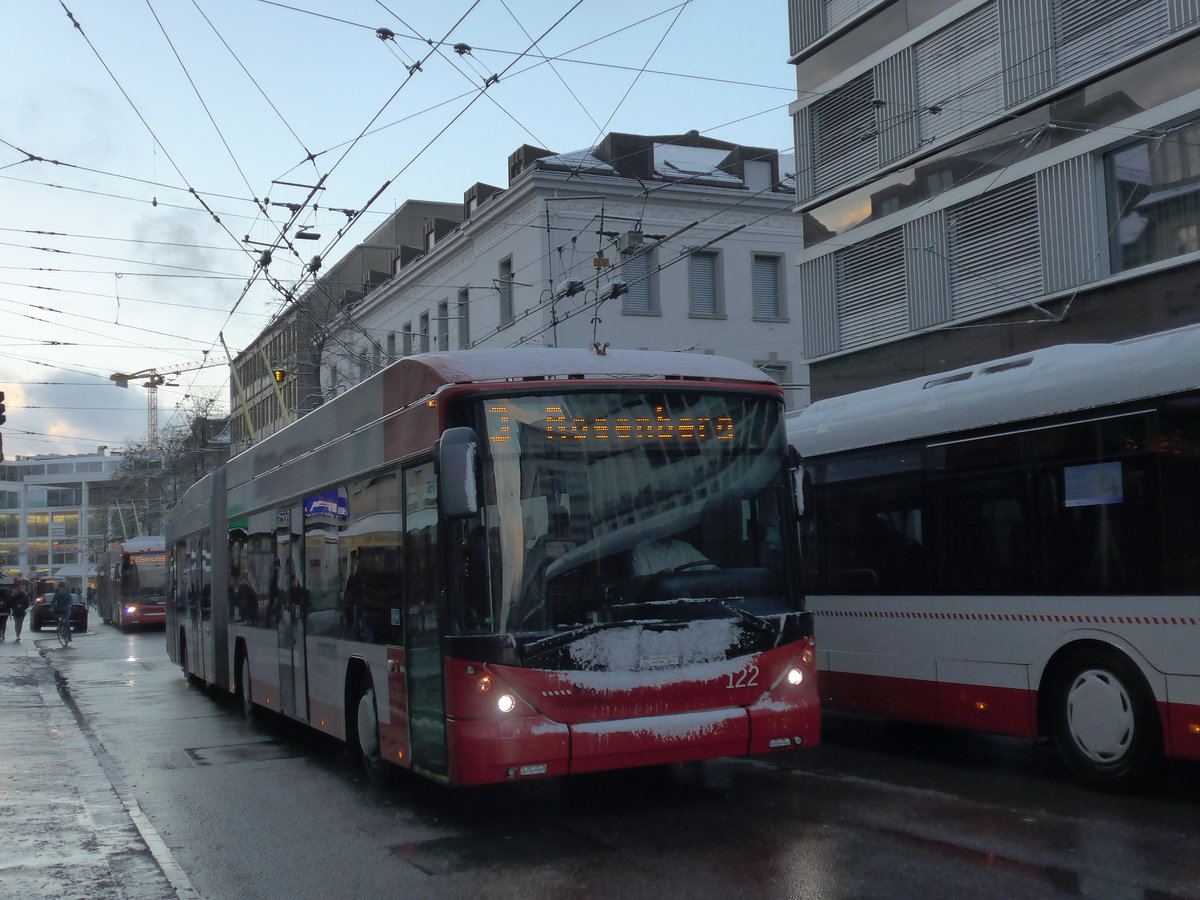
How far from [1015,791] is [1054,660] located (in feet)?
2.95

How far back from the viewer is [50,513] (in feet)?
523

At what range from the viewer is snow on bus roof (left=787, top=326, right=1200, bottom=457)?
8.20m

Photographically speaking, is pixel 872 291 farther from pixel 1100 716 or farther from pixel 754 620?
pixel 754 620

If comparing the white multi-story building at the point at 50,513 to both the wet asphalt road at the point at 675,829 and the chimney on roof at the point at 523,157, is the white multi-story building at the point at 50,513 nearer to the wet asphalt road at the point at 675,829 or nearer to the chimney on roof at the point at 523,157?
the chimney on roof at the point at 523,157

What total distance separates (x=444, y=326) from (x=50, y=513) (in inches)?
5135

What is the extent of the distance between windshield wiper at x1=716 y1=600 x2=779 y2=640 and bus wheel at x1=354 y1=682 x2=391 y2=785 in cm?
280

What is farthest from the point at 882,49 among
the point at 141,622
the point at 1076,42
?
the point at 141,622

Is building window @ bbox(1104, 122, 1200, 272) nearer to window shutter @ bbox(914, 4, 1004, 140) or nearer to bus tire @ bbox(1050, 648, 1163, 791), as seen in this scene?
window shutter @ bbox(914, 4, 1004, 140)

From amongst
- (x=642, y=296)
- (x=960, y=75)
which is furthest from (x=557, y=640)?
(x=642, y=296)

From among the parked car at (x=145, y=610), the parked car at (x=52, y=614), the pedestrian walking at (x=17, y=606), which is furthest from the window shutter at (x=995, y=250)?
the pedestrian walking at (x=17, y=606)

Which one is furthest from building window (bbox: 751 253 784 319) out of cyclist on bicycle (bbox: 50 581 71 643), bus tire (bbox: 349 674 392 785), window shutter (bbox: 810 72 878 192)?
bus tire (bbox: 349 674 392 785)

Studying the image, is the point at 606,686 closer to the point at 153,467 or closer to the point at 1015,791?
the point at 1015,791

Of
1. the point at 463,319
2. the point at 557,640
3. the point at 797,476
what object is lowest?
the point at 557,640

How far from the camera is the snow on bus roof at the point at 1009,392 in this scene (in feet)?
26.9
